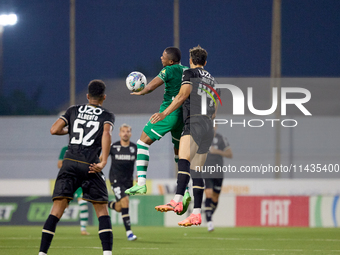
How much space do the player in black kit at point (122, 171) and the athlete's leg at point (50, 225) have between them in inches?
184

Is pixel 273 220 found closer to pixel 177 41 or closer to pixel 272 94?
pixel 272 94

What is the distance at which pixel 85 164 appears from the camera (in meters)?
7.55

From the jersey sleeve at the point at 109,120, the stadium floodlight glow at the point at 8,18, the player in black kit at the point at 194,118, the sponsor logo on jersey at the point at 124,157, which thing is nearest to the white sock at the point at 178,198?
the player in black kit at the point at 194,118

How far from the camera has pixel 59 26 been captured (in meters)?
26.9

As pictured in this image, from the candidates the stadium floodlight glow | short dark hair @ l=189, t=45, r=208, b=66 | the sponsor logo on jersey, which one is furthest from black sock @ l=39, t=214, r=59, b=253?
the stadium floodlight glow

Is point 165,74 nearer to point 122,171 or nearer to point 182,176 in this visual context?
point 182,176

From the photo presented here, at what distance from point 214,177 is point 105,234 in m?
7.19

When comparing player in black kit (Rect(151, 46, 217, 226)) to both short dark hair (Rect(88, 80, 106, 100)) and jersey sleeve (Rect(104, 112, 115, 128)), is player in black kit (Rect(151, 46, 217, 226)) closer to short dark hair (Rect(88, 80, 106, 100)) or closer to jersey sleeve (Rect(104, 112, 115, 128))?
jersey sleeve (Rect(104, 112, 115, 128))

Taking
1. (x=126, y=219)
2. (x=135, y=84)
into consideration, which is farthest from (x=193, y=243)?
(x=135, y=84)

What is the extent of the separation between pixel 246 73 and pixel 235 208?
10.4 m

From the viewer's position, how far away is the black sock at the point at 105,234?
749 centimetres

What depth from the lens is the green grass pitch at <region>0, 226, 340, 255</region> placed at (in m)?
10.1

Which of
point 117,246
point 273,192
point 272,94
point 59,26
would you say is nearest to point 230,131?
point 272,94

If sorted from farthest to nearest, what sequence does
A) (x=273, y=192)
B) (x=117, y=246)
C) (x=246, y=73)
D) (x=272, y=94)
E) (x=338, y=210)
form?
(x=246, y=73) → (x=272, y=94) → (x=273, y=192) → (x=338, y=210) → (x=117, y=246)
